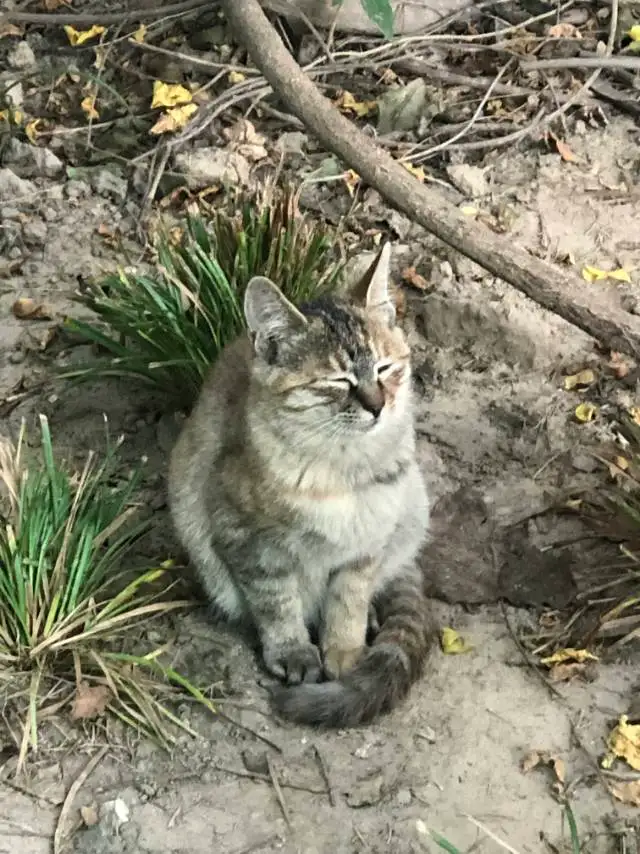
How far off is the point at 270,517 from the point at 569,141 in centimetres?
272

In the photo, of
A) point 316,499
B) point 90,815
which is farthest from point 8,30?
point 90,815

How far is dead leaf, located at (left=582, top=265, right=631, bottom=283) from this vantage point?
4082mm

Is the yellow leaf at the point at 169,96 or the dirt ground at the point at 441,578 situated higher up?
the yellow leaf at the point at 169,96

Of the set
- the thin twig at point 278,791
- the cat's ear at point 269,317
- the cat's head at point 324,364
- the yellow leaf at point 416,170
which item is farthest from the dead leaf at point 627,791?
the yellow leaf at point 416,170

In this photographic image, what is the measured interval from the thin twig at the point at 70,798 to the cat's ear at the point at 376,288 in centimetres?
144

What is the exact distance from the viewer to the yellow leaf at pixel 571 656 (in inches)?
118

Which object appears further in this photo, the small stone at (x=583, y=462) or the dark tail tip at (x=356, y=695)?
the small stone at (x=583, y=462)

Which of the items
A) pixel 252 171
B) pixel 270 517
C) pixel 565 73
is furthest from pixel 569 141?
pixel 270 517

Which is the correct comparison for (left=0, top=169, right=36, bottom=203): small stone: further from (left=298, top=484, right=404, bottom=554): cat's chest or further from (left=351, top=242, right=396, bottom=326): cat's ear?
(left=298, top=484, right=404, bottom=554): cat's chest

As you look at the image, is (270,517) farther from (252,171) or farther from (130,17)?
(130,17)

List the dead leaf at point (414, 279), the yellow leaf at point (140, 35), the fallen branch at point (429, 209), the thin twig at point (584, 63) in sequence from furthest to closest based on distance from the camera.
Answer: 1. the yellow leaf at point (140, 35)
2. the thin twig at point (584, 63)
3. the dead leaf at point (414, 279)
4. the fallen branch at point (429, 209)

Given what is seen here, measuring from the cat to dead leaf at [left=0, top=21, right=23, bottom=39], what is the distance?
3.22 m

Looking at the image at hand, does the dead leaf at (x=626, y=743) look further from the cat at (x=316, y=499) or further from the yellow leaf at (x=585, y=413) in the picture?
the yellow leaf at (x=585, y=413)

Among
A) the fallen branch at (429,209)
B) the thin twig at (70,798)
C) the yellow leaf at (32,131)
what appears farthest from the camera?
the yellow leaf at (32,131)
